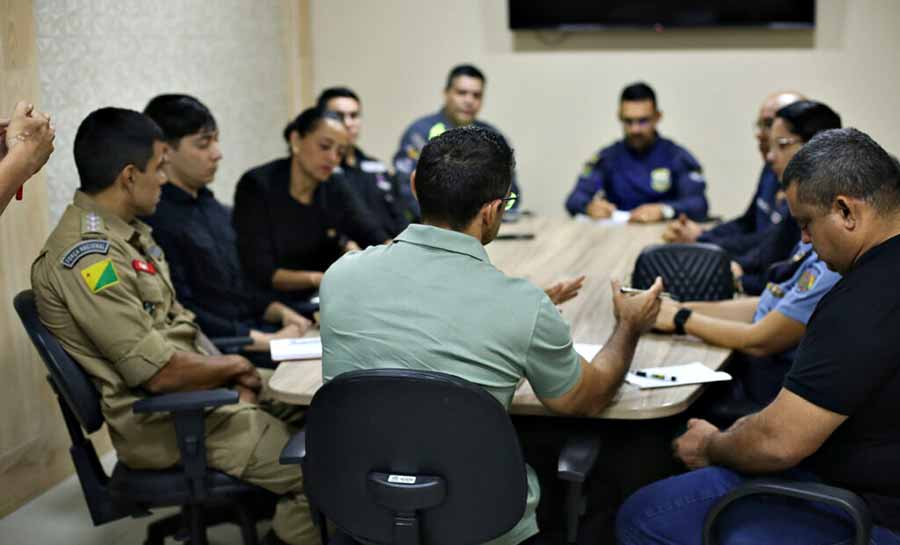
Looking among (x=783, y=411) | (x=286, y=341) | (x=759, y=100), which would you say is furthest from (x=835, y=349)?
(x=759, y=100)

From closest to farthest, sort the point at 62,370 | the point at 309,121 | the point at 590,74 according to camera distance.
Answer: the point at 62,370 → the point at 309,121 → the point at 590,74

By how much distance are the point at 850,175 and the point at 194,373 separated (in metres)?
1.59

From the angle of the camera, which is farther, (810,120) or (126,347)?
(810,120)

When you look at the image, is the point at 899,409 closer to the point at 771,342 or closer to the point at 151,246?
the point at 771,342

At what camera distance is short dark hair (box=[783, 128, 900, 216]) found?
1922 millimetres

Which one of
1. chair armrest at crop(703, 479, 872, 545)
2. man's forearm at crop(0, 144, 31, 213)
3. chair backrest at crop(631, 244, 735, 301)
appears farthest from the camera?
chair backrest at crop(631, 244, 735, 301)

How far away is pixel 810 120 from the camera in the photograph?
3119mm

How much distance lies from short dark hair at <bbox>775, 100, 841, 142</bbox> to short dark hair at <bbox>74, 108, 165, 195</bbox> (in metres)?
1.89

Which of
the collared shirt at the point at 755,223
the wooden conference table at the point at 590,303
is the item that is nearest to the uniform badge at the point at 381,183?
the wooden conference table at the point at 590,303

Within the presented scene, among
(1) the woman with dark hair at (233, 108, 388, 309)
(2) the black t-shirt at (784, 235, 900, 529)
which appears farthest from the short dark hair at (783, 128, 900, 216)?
(1) the woman with dark hair at (233, 108, 388, 309)

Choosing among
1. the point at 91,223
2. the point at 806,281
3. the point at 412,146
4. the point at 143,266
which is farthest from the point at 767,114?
the point at 91,223

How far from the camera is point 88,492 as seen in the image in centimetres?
248

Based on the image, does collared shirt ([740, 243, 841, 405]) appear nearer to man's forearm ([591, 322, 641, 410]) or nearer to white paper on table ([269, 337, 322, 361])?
man's forearm ([591, 322, 641, 410])

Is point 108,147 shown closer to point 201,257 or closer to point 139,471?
point 201,257
